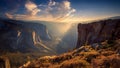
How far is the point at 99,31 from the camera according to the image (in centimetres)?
5681

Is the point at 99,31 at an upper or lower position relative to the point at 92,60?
upper

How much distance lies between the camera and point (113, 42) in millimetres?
39438

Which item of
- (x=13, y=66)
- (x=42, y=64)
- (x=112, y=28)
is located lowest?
(x=13, y=66)

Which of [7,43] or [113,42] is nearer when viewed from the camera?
[113,42]

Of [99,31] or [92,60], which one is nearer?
[92,60]

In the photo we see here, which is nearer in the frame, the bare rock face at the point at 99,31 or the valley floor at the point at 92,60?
the valley floor at the point at 92,60

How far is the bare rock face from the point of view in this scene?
5058 cm

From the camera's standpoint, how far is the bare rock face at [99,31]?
166 feet

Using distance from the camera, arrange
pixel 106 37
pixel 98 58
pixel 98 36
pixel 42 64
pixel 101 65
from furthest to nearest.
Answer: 1. pixel 98 36
2. pixel 106 37
3. pixel 42 64
4. pixel 98 58
5. pixel 101 65

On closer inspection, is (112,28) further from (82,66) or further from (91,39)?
(82,66)

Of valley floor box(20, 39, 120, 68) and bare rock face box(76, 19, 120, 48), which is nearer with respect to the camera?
valley floor box(20, 39, 120, 68)

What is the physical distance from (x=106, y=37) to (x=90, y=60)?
20.0m

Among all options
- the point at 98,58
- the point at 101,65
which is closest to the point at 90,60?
the point at 98,58

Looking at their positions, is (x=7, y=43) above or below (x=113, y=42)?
below
